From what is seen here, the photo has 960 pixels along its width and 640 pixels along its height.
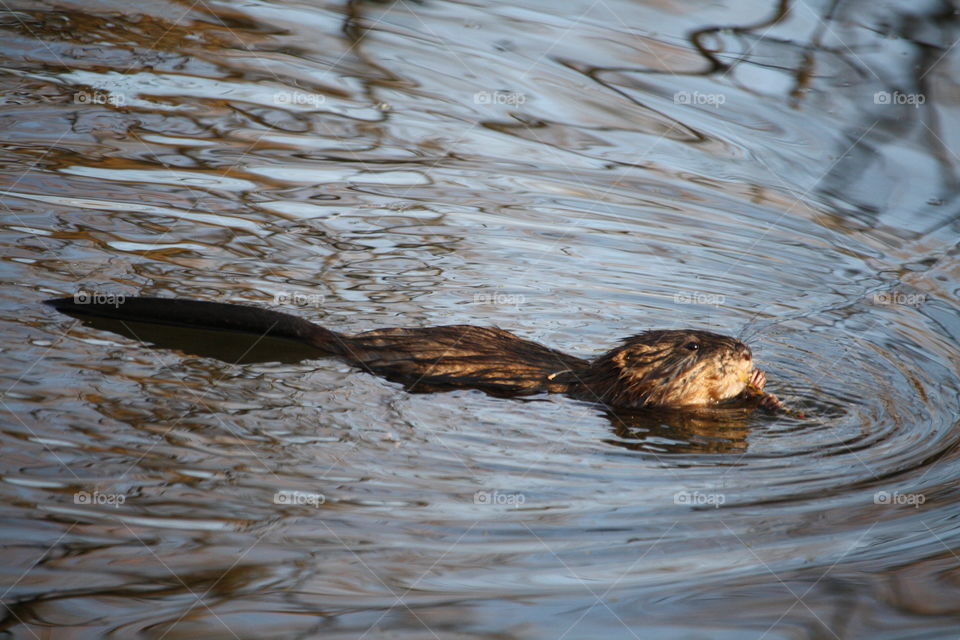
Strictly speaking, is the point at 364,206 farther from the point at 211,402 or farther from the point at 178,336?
the point at 211,402

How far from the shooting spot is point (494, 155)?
348 inches

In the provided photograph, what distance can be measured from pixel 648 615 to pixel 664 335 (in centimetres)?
250
